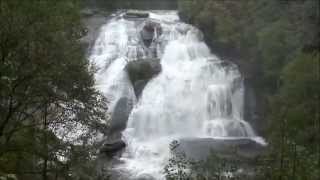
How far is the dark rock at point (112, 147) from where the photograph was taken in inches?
1294

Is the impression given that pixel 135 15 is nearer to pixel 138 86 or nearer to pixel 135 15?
pixel 135 15

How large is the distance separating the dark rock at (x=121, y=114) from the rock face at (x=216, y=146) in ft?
13.2

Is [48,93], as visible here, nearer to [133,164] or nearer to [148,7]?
[133,164]

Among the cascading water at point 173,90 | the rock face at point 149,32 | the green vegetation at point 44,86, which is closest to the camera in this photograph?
the green vegetation at point 44,86

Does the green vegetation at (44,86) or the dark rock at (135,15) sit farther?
the dark rock at (135,15)

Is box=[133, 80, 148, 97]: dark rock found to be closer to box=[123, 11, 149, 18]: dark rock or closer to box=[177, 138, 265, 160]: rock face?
box=[177, 138, 265, 160]: rock face

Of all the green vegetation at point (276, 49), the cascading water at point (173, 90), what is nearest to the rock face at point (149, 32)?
the cascading water at point (173, 90)

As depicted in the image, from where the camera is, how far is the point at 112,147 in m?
33.3


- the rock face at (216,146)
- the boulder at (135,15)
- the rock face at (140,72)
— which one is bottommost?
the rock face at (216,146)

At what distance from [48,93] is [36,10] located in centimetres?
246

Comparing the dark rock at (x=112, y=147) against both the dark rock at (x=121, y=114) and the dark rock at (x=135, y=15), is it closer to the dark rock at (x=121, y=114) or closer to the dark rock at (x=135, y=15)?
the dark rock at (x=121, y=114)

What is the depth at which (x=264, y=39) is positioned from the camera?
38500mm

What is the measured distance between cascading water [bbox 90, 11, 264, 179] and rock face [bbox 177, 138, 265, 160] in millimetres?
1027

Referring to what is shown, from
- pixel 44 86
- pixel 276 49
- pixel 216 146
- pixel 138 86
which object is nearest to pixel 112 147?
pixel 216 146
